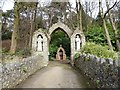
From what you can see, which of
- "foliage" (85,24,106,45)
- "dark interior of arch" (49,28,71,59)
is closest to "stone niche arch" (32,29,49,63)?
"dark interior of arch" (49,28,71,59)

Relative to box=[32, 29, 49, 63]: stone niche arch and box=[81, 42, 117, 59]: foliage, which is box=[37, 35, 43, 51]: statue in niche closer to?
box=[32, 29, 49, 63]: stone niche arch

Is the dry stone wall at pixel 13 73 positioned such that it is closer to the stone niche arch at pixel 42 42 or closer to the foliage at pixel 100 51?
the foliage at pixel 100 51

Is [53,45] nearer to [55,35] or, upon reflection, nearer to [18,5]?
[55,35]

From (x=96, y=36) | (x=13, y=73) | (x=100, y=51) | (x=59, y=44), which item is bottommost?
(x=13, y=73)

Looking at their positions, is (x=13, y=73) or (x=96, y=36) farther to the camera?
(x=96, y=36)

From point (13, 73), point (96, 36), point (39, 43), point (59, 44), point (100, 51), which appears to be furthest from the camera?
point (59, 44)

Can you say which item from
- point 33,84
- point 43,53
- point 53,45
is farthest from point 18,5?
→ point 33,84

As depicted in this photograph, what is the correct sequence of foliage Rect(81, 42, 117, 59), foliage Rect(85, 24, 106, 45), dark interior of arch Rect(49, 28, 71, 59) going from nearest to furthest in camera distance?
foliage Rect(81, 42, 117, 59) → foliage Rect(85, 24, 106, 45) → dark interior of arch Rect(49, 28, 71, 59)

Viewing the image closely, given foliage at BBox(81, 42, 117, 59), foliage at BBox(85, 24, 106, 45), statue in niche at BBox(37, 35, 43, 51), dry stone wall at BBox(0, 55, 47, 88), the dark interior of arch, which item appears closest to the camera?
dry stone wall at BBox(0, 55, 47, 88)

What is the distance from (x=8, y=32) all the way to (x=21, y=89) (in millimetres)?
30485

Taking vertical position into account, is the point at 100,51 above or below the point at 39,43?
below

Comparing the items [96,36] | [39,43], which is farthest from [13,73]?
[96,36]

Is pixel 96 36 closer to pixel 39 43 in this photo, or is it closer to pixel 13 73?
pixel 39 43

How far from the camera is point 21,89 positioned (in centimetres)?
1009
